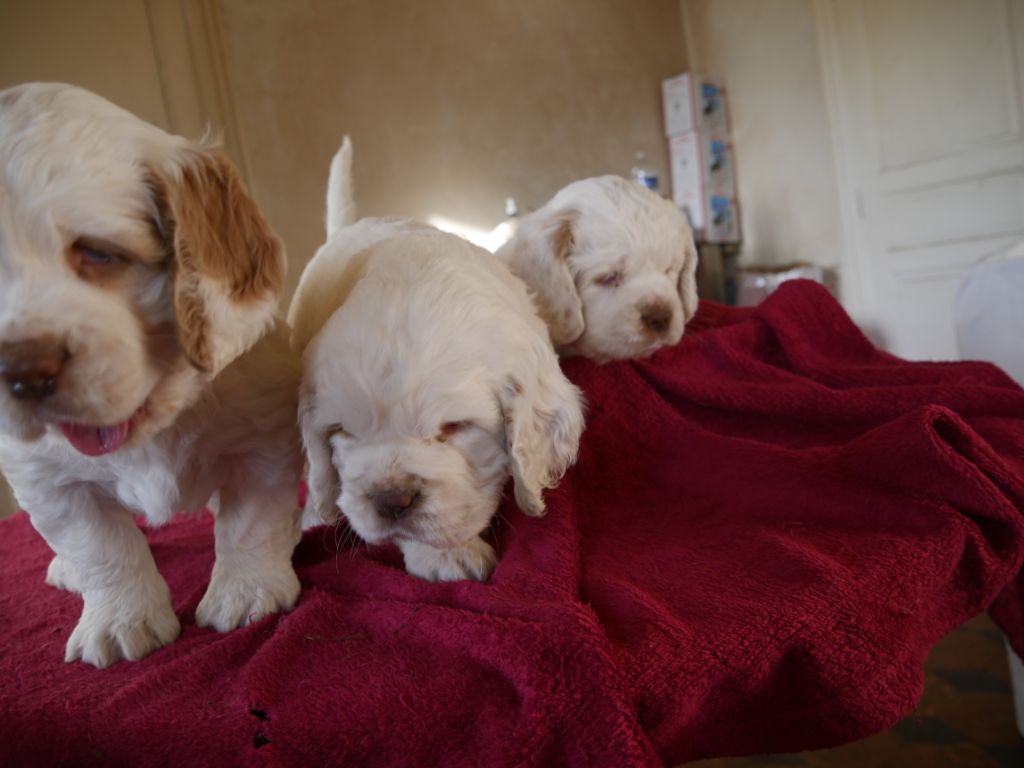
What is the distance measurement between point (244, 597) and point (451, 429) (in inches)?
18.6

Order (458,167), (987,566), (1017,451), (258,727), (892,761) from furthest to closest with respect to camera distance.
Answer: (458,167)
(892,761)
(1017,451)
(987,566)
(258,727)

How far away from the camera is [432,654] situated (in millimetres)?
1049

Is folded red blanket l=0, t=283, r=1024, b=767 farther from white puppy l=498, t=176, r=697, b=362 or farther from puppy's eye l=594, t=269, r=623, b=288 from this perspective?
puppy's eye l=594, t=269, r=623, b=288

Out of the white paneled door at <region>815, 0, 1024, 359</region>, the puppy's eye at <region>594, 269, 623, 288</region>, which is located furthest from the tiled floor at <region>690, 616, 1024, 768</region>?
the white paneled door at <region>815, 0, 1024, 359</region>

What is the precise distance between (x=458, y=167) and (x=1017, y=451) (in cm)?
390

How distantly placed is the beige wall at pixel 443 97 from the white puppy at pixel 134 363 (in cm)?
290

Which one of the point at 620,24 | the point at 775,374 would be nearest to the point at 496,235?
the point at 775,374

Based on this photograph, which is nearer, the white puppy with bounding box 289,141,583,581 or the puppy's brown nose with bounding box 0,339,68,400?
the puppy's brown nose with bounding box 0,339,68,400

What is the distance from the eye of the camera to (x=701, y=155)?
6039mm

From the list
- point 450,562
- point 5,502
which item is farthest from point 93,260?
point 5,502

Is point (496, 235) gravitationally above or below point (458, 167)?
below

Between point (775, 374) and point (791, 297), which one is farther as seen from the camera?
point (791, 297)

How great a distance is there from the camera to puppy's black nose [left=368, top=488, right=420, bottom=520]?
46.5 inches

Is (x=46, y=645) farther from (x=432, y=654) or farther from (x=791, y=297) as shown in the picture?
(x=791, y=297)
